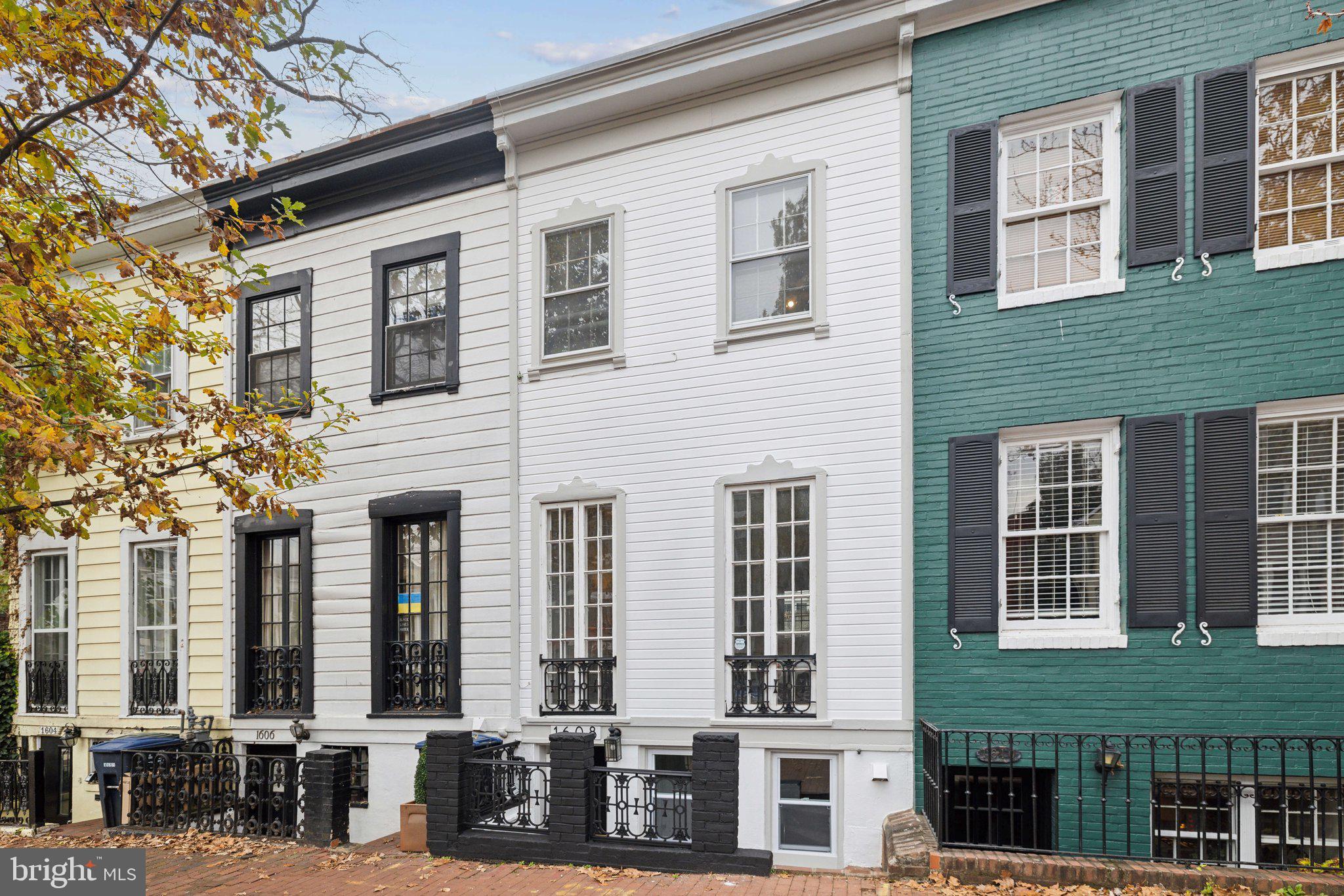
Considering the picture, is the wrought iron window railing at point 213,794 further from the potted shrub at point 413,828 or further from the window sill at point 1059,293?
the window sill at point 1059,293

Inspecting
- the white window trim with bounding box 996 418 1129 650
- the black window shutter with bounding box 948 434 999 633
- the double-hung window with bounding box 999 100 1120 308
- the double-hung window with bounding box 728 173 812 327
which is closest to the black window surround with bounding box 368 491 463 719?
the double-hung window with bounding box 728 173 812 327

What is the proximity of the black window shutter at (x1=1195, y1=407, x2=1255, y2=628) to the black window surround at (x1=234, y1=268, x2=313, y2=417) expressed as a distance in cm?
1113

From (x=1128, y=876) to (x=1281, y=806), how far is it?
4.61 feet

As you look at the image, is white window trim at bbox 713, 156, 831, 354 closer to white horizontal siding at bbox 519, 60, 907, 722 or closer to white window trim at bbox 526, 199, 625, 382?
white horizontal siding at bbox 519, 60, 907, 722

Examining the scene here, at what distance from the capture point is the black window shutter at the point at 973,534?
1005 centimetres

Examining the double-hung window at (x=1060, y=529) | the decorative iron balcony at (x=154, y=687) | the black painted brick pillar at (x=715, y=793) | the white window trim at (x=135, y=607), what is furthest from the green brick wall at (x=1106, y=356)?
the decorative iron balcony at (x=154, y=687)

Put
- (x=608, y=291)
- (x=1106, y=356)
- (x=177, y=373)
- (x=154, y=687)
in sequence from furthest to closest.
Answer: (x=177, y=373), (x=154, y=687), (x=608, y=291), (x=1106, y=356)

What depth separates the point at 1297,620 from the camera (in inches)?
355

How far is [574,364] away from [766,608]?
3.89 m

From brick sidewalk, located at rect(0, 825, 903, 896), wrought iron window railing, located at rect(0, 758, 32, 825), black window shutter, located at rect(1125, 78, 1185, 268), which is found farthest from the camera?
wrought iron window railing, located at rect(0, 758, 32, 825)

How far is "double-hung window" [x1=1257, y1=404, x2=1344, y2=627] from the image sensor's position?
8961 millimetres

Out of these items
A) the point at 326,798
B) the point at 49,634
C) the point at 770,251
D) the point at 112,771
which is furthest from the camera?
the point at 49,634

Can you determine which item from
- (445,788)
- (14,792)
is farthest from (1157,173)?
(14,792)

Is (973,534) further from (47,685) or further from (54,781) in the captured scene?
(47,685)
